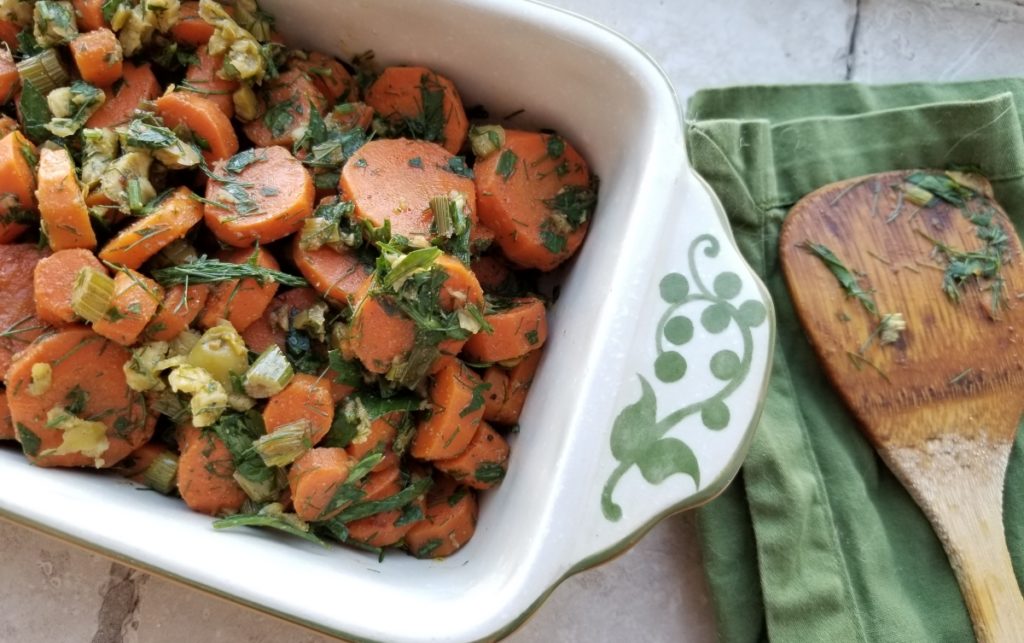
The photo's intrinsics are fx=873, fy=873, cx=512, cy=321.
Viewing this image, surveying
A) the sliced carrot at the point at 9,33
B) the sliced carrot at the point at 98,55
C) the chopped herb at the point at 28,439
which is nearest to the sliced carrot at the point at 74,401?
the chopped herb at the point at 28,439

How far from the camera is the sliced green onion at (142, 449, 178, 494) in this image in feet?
4.15

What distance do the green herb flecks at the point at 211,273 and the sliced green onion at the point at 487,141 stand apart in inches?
14.5

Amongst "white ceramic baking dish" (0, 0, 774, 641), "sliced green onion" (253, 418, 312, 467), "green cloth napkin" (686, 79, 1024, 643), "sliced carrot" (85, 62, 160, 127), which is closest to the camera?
"white ceramic baking dish" (0, 0, 774, 641)

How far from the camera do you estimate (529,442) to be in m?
1.27

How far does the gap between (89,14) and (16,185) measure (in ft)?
0.93

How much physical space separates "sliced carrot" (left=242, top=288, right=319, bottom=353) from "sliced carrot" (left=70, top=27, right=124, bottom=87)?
16.2 inches

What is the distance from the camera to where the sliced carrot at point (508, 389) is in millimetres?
1319

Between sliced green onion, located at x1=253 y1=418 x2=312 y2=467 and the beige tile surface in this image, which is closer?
sliced green onion, located at x1=253 y1=418 x2=312 y2=467

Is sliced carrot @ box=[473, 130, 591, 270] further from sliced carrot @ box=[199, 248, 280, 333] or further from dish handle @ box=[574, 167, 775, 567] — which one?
sliced carrot @ box=[199, 248, 280, 333]

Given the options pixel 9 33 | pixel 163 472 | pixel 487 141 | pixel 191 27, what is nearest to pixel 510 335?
pixel 487 141

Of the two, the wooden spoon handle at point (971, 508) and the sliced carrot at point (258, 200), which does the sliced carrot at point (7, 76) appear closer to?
the sliced carrot at point (258, 200)

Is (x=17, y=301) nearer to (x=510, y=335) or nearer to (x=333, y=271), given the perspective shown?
(x=333, y=271)

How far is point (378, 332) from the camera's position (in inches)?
46.1

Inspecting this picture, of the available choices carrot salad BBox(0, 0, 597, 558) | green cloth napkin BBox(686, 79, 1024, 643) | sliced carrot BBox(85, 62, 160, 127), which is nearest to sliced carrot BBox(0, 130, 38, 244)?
carrot salad BBox(0, 0, 597, 558)
